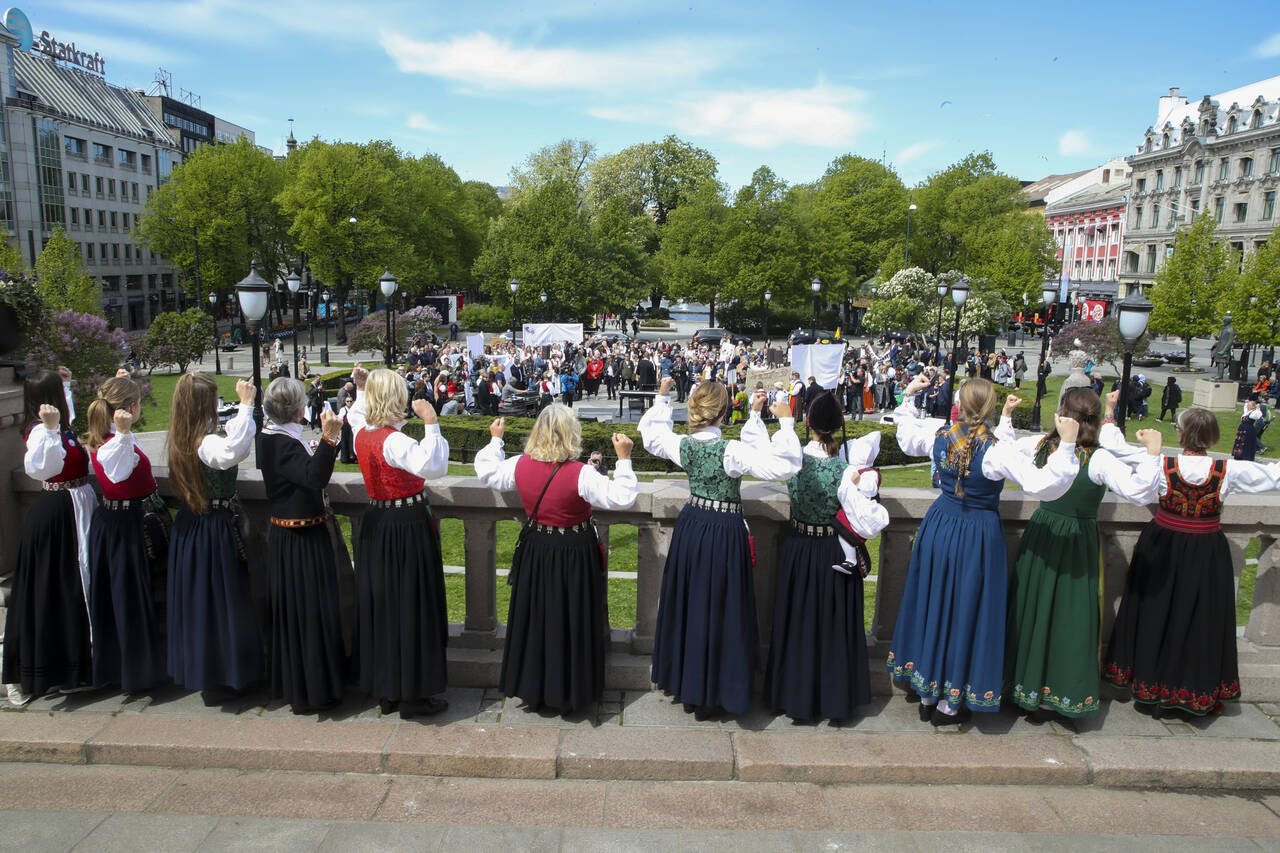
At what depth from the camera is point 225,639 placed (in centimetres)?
447

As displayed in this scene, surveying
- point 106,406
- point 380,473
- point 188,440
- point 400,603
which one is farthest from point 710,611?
point 106,406

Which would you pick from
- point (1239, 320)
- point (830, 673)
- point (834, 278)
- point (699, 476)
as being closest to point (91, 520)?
point (699, 476)

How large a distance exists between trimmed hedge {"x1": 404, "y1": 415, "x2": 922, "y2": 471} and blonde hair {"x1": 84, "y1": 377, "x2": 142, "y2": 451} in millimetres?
11938

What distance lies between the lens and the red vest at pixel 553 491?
13.9ft

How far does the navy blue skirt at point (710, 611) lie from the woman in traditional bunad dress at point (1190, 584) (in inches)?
81.4

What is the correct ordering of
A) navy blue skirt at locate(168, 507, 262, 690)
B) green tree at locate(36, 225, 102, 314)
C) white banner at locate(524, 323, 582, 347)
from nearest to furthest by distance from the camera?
navy blue skirt at locate(168, 507, 262, 690), white banner at locate(524, 323, 582, 347), green tree at locate(36, 225, 102, 314)

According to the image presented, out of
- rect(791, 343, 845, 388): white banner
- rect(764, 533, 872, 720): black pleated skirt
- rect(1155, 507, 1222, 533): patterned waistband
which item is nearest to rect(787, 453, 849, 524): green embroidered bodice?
rect(764, 533, 872, 720): black pleated skirt

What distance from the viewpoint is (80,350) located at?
16.8 metres

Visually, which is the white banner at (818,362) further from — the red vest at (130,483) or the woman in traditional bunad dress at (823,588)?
the red vest at (130,483)

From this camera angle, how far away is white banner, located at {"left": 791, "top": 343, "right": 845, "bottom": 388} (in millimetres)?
21234

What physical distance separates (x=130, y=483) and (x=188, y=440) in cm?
48

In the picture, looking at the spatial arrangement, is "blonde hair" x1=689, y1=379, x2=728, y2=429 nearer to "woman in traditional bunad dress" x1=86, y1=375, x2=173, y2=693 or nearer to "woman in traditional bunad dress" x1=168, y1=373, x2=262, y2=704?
"woman in traditional bunad dress" x1=168, y1=373, x2=262, y2=704

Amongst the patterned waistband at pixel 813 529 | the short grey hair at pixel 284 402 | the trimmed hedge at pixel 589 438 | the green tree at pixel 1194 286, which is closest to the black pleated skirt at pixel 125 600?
the short grey hair at pixel 284 402

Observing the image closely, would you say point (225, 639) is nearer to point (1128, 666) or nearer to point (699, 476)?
point (699, 476)
